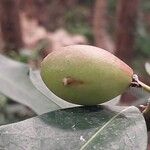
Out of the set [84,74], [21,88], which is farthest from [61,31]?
[84,74]

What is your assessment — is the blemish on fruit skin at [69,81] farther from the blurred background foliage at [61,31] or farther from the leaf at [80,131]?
the blurred background foliage at [61,31]

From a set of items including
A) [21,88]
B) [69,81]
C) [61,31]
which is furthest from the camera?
[61,31]

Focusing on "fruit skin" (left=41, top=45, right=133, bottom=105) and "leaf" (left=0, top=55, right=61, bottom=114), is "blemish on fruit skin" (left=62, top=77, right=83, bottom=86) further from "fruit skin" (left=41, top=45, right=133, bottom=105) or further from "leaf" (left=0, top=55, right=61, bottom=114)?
"leaf" (left=0, top=55, right=61, bottom=114)

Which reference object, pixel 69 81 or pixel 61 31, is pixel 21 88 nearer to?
pixel 69 81

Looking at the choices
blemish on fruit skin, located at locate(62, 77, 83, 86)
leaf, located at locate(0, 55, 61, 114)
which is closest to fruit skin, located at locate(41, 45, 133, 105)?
blemish on fruit skin, located at locate(62, 77, 83, 86)

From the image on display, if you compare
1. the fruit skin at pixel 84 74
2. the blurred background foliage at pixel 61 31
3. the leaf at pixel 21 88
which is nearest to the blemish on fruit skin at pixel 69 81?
the fruit skin at pixel 84 74
